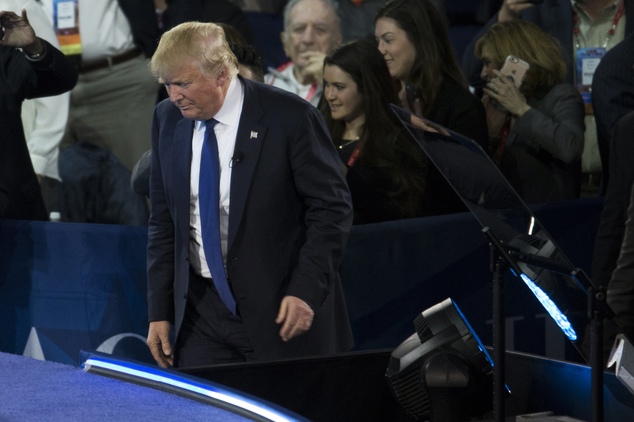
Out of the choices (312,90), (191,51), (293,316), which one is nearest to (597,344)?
(293,316)

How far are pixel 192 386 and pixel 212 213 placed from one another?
1117 millimetres

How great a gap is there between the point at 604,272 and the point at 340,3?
9.96ft

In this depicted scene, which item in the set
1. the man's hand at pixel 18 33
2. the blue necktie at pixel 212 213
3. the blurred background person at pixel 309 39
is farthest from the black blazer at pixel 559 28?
the blue necktie at pixel 212 213

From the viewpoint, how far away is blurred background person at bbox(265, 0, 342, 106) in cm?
502

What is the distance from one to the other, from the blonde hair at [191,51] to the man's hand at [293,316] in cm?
64

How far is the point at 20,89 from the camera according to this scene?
4184 mm

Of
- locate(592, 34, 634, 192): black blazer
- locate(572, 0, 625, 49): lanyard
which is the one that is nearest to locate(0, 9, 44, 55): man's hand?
locate(592, 34, 634, 192): black blazer

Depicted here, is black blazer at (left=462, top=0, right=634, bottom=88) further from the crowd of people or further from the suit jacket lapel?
the suit jacket lapel

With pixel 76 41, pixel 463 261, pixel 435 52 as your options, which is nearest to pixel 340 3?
pixel 435 52

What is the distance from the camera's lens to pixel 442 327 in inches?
70.2

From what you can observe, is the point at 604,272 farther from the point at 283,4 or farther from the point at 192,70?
the point at 283,4

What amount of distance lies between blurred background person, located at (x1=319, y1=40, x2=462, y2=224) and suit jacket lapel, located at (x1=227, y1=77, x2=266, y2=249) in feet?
4.72

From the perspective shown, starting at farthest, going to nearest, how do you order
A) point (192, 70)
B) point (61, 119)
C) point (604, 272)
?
Answer: point (61, 119)
point (604, 272)
point (192, 70)

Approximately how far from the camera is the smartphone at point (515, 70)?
458cm
